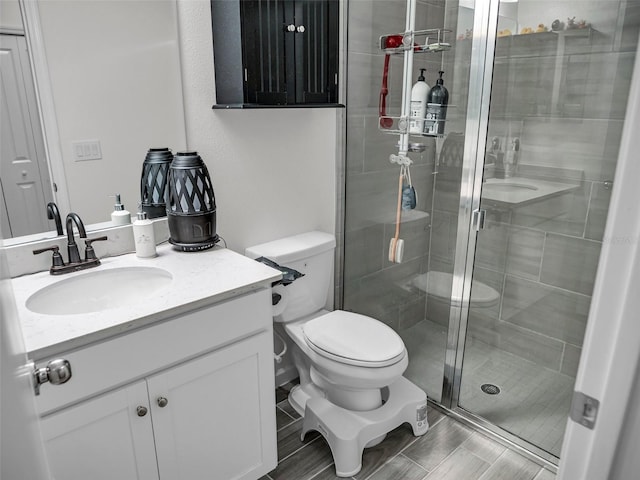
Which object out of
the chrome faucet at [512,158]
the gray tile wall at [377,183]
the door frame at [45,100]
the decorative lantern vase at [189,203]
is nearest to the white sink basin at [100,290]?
the decorative lantern vase at [189,203]

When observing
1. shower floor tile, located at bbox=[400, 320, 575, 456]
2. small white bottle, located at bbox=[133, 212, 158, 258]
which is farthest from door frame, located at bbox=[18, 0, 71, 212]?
shower floor tile, located at bbox=[400, 320, 575, 456]

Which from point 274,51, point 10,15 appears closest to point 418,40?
point 274,51

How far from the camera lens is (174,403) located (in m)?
1.36

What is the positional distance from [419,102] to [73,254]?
147 centimetres

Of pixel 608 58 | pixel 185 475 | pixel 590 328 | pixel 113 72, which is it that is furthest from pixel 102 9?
pixel 608 58

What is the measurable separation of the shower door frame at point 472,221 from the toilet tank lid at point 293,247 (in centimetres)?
61

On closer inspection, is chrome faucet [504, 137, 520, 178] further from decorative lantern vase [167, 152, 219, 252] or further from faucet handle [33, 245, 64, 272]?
faucet handle [33, 245, 64, 272]

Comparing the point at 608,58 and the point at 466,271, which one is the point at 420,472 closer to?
the point at 466,271

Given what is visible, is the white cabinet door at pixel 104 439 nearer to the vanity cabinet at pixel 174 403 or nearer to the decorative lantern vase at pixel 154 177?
the vanity cabinet at pixel 174 403

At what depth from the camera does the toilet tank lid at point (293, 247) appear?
200 cm

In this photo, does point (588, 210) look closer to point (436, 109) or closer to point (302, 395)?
point (436, 109)

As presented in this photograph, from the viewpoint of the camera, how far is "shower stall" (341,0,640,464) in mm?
1829

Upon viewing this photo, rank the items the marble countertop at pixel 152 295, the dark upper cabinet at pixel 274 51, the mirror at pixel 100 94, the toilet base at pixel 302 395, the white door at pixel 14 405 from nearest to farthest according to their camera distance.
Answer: the white door at pixel 14 405
the marble countertop at pixel 152 295
the mirror at pixel 100 94
the dark upper cabinet at pixel 274 51
the toilet base at pixel 302 395

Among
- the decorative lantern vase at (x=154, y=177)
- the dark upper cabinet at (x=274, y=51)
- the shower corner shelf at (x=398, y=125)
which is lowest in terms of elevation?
the decorative lantern vase at (x=154, y=177)
